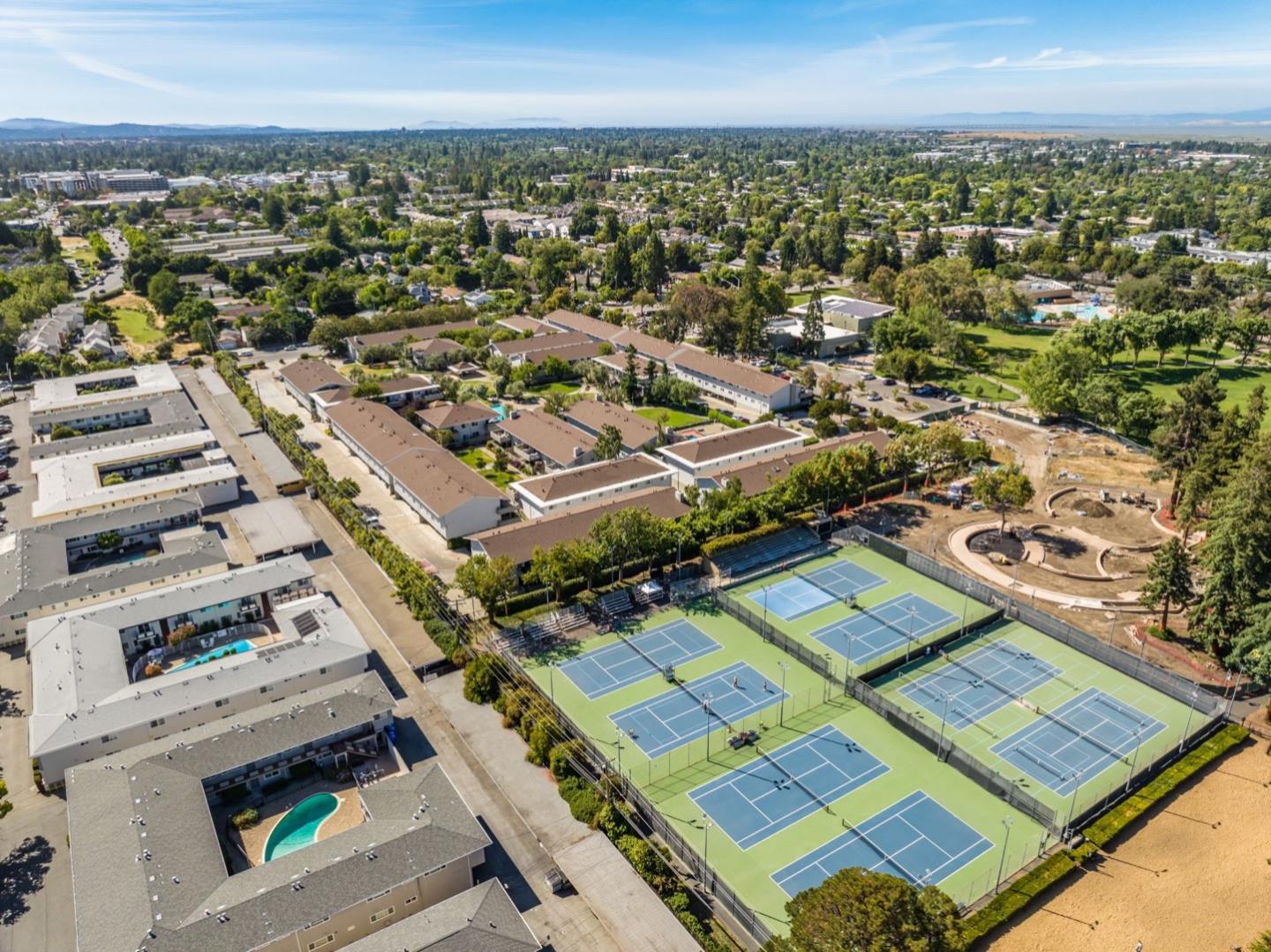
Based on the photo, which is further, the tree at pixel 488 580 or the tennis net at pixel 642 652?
the tree at pixel 488 580

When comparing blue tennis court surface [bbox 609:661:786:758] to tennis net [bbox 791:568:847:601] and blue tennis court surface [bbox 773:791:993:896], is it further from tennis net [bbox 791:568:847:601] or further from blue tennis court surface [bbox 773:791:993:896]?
tennis net [bbox 791:568:847:601]

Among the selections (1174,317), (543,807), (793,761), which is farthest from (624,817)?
(1174,317)

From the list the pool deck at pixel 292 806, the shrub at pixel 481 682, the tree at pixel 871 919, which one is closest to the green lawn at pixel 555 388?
the shrub at pixel 481 682

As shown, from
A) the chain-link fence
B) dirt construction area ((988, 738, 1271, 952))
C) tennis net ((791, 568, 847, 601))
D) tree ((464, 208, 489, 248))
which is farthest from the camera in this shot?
tree ((464, 208, 489, 248))

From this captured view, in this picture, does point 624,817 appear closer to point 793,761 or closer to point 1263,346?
point 793,761

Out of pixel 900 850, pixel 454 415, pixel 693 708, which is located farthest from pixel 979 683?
pixel 454 415

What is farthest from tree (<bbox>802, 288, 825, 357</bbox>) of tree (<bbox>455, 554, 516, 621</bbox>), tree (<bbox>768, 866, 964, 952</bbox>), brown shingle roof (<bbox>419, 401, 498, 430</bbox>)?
tree (<bbox>768, 866, 964, 952</bbox>)

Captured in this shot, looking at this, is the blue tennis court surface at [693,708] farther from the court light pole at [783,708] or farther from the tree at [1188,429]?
the tree at [1188,429]
